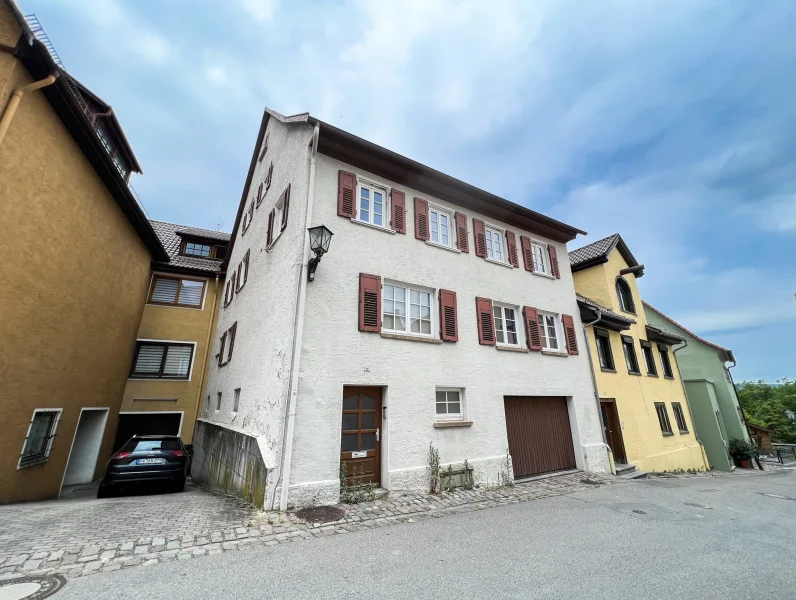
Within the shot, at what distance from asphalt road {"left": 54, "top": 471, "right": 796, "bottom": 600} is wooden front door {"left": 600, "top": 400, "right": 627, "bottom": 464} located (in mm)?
5866

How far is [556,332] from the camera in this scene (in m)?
11.6

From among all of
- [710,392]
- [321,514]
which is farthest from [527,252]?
[710,392]

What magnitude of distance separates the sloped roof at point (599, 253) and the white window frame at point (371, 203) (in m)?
10.3

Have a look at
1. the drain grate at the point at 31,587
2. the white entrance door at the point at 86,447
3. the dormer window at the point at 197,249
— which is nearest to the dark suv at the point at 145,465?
the white entrance door at the point at 86,447

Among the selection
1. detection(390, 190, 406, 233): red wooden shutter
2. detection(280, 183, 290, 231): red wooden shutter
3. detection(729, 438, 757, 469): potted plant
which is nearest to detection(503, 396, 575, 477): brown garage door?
detection(390, 190, 406, 233): red wooden shutter

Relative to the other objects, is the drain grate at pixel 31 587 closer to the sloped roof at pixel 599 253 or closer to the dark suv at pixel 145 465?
the dark suv at pixel 145 465

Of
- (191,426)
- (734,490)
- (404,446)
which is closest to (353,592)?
(404,446)

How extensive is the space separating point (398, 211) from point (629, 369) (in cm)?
1189

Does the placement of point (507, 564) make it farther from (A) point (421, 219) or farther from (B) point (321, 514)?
(A) point (421, 219)

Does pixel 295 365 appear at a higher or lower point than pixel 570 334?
lower

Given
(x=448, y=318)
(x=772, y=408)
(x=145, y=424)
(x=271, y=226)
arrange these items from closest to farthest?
1. (x=448, y=318)
2. (x=271, y=226)
3. (x=145, y=424)
4. (x=772, y=408)

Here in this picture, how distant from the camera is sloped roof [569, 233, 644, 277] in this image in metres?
15.4

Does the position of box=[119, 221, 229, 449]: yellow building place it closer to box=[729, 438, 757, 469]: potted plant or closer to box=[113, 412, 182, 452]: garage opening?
box=[113, 412, 182, 452]: garage opening

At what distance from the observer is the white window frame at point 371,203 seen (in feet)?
28.6
